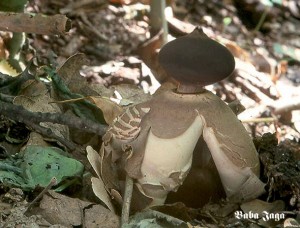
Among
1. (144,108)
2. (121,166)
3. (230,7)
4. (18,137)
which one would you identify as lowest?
(230,7)

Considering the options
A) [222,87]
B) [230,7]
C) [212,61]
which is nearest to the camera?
[212,61]

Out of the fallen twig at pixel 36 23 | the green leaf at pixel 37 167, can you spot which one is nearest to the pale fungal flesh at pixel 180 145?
the green leaf at pixel 37 167

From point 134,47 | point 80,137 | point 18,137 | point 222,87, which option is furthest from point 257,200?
point 134,47

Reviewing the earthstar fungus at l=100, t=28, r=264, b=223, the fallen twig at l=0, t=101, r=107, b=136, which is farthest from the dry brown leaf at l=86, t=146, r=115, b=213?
the fallen twig at l=0, t=101, r=107, b=136

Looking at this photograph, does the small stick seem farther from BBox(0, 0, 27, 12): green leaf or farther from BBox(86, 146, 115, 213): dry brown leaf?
BBox(0, 0, 27, 12): green leaf

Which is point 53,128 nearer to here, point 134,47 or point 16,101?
point 16,101

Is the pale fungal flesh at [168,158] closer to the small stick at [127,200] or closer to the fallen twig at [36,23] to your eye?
the small stick at [127,200]

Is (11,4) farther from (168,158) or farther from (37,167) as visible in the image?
(168,158)
